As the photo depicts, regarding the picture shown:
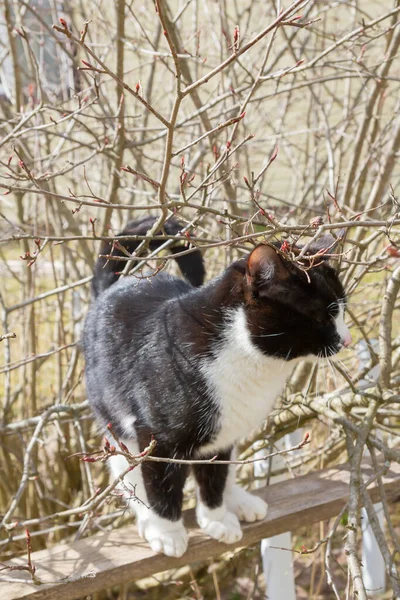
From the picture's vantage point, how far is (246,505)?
2279 millimetres

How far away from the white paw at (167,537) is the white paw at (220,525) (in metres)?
0.09

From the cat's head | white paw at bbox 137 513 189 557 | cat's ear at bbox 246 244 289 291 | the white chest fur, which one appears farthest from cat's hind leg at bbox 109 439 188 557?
cat's ear at bbox 246 244 289 291

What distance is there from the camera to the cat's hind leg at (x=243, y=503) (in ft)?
7.47

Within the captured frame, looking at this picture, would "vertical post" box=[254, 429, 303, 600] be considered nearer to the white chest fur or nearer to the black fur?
the black fur

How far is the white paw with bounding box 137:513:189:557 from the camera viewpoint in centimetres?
209

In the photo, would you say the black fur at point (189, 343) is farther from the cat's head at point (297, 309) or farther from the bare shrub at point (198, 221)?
the bare shrub at point (198, 221)

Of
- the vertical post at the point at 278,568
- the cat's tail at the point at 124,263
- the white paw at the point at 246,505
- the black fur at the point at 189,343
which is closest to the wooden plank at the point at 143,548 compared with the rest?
the white paw at the point at 246,505

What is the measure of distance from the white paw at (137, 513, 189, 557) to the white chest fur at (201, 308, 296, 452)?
28 cm

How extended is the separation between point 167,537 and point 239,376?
0.54m

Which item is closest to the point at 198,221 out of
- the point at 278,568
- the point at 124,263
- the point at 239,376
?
the point at 239,376

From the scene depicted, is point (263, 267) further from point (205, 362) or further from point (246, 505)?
point (246, 505)

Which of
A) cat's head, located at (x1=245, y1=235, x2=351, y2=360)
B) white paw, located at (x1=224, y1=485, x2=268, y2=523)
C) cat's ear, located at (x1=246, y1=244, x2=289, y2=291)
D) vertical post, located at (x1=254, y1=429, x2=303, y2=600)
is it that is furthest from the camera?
vertical post, located at (x1=254, y1=429, x2=303, y2=600)

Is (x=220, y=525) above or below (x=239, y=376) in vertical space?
below

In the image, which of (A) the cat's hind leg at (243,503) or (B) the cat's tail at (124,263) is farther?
(B) the cat's tail at (124,263)
